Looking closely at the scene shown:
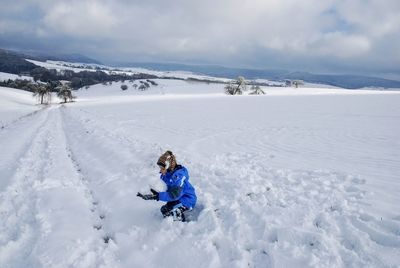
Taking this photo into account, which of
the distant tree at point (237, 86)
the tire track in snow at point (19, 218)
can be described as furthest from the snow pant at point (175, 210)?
the distant tree at point (237, 86)

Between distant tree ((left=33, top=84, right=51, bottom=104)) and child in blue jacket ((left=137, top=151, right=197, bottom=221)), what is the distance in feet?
360

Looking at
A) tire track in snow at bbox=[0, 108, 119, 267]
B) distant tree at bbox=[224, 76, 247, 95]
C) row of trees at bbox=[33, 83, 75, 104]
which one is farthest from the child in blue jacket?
row of trees at bbox=[33, 83, 75, 104]

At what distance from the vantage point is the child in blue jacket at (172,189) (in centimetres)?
773

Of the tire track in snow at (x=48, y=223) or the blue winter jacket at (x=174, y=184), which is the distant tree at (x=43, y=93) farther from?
the blue winter jacket at (x=174, y=184)

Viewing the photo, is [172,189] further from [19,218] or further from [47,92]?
[47,92]

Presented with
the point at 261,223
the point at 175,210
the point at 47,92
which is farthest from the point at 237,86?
the point at 261,223

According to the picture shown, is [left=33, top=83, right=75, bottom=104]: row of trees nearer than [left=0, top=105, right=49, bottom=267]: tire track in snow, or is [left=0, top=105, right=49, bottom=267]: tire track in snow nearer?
[left=0, top=105, right=49, bottom=267]: tire track in snow

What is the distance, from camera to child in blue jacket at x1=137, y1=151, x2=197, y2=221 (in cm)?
773

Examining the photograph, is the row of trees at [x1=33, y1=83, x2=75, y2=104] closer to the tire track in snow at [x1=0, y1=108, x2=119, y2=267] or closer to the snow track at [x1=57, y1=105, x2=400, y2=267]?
the tire track in snow at [x1=0, y1=108, x2=119, y2=267]

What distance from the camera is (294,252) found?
6266 millimetres

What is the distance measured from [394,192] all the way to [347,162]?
14.1ft

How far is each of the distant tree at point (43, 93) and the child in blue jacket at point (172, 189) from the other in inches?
4320

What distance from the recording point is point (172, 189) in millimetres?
7770

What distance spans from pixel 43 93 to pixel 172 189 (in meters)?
112
